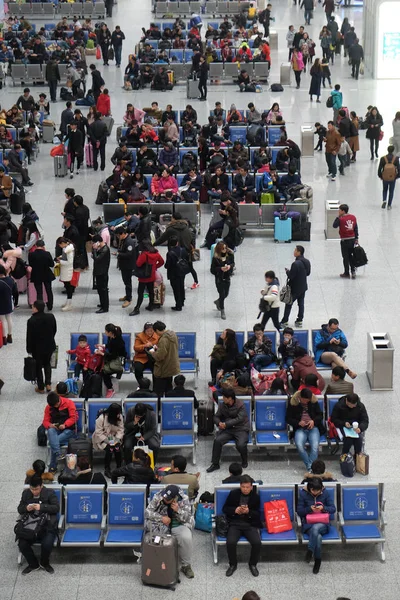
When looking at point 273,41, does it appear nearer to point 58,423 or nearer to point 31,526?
point 58,423

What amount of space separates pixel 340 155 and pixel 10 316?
36.3ft

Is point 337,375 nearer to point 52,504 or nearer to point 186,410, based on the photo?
point 186,410

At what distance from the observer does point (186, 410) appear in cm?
1430

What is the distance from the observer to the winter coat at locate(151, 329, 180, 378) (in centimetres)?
1509

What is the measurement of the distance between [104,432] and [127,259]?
18.3 ft

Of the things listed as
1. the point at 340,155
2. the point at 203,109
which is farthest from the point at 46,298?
the point at 203,109

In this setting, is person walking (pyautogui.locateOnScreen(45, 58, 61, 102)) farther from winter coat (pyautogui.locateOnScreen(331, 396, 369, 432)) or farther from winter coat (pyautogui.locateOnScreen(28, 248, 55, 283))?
winter coat (pyautogui.locateOnScreen(331, 396, 369, 432))

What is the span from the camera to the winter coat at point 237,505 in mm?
12141

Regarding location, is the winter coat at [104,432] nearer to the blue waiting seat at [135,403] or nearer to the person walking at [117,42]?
the blue waiting seat at [135,403]

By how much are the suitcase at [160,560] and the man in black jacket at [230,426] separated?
2198 mm

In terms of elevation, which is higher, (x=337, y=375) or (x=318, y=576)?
(x=337, y=375)

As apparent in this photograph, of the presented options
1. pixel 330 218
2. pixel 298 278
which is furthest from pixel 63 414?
pixel 330 218

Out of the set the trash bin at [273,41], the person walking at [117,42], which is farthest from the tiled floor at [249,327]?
the trash bin at [273,41]

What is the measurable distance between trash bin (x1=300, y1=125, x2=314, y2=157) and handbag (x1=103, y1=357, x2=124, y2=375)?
44.5 feet
